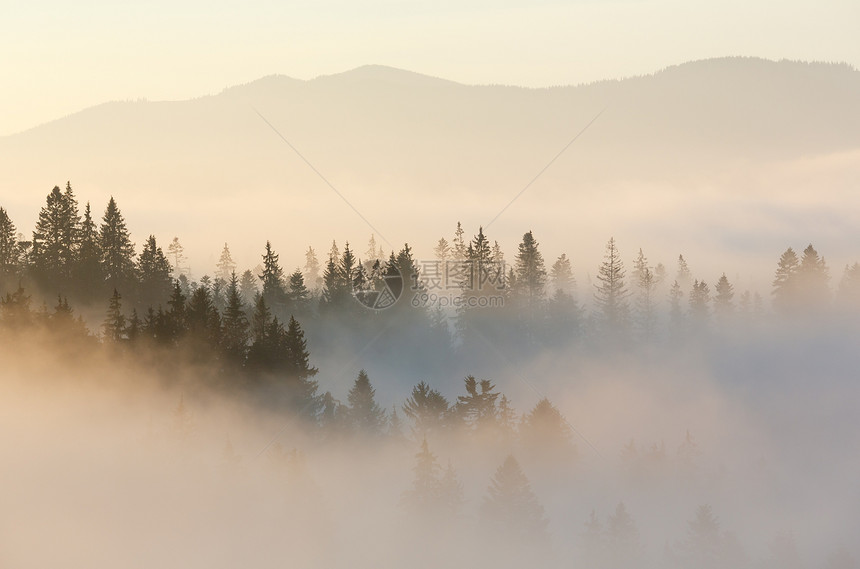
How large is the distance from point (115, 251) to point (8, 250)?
8.96 meters

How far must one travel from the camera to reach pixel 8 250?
313ft

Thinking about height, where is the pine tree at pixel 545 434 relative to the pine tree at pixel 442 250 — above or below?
below

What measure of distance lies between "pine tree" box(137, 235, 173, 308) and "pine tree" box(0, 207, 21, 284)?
34.0 ft

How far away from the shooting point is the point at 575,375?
185875 mm

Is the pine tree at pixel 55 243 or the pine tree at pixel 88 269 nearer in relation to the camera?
the pine tree at pixel 88 269

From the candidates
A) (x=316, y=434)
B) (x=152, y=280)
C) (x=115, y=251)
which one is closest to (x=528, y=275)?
(x=152, y=280)

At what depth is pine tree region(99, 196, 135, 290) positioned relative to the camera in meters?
95.8

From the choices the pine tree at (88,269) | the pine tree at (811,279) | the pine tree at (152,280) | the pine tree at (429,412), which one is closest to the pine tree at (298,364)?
the pine tree at (429,412)

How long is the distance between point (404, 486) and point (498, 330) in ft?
204

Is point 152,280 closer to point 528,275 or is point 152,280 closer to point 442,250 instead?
point 528,275

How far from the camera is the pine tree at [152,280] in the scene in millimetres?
Result: 96625

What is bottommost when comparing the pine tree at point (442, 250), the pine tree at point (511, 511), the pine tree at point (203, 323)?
the pine tree at point (511, 511)

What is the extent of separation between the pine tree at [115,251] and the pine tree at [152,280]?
1186 millimetres

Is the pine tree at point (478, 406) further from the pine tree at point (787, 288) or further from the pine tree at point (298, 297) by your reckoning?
the pine tree at point (787, 288)
